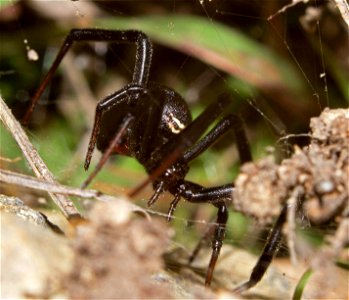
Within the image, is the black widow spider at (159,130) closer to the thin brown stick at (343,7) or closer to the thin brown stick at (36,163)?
the thin brown stick at (36,163)

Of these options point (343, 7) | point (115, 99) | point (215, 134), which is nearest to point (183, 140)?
point (115, 99)

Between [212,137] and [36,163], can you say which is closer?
[36,163]

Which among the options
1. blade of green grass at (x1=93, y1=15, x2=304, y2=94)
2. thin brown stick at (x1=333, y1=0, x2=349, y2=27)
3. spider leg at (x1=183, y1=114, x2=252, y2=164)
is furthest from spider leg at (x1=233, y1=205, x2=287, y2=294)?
blade of green grass at (x1=93, y1=15, x2=304, y2=94)

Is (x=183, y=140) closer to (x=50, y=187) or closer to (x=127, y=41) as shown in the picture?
(x=50, y=187)

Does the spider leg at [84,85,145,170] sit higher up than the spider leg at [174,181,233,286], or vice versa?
the spider leg at [84,85,145,170]

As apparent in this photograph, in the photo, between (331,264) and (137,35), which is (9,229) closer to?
(331,264)

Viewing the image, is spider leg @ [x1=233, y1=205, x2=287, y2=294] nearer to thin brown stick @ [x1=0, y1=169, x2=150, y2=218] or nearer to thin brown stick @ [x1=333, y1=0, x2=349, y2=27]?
thin brown stick @ [x1=0, y1=169, x2=150, y2=218]

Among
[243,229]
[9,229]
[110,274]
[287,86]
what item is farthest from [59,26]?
[110,274]
